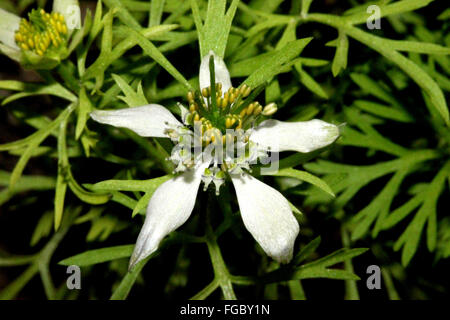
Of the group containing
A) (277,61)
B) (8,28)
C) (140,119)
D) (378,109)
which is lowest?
(140,119)

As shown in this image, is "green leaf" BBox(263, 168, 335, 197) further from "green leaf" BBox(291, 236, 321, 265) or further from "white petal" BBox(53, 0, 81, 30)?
"white petal" BBox(53, 0, 81, 30)

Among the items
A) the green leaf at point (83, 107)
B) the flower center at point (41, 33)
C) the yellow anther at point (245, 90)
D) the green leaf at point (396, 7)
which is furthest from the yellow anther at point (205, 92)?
the green leaf at point (396, 7)

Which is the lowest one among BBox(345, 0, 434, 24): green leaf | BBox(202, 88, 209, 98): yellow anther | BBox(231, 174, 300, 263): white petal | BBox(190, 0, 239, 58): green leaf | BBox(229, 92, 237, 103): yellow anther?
BBox(231, 174, 300, 263): white petal

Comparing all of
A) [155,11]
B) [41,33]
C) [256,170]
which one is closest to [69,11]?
[41,33]

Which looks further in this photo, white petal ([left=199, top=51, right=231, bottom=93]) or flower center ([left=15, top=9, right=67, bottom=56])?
flower center ([left=15, top=9, right=67, bottom=56])

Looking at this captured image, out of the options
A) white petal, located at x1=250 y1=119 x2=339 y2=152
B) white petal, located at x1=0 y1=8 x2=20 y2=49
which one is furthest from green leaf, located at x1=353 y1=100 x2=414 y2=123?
white petal, located at x1=0 y1=8 x2=20 y2=49

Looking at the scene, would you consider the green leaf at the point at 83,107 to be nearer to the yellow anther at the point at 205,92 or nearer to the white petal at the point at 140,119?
the white petal at the point at 140,119

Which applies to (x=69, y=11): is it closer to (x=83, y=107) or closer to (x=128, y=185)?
(x=83, y=107)

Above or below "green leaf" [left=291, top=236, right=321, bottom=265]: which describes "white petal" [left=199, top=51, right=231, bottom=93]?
above
